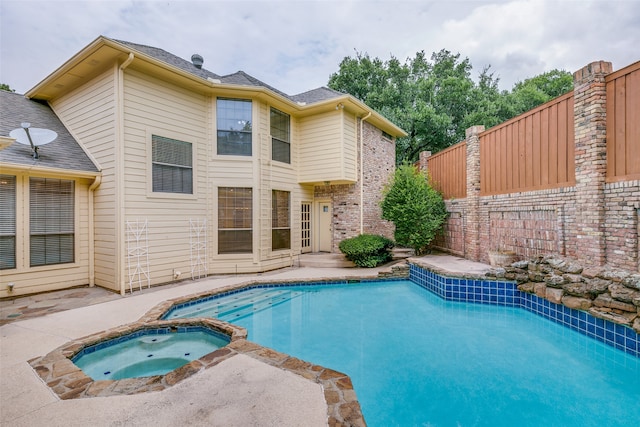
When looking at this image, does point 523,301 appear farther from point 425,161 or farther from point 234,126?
point 234,126

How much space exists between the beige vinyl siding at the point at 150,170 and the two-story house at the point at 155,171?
2 cm

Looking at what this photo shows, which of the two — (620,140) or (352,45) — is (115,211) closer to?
(620,140)

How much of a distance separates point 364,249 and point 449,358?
489 cm

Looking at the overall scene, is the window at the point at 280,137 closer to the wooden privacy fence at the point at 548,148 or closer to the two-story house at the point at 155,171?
the two-story house at the point at 155,171

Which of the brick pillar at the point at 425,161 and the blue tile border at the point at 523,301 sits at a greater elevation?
the brick pillar at the point at 425,161

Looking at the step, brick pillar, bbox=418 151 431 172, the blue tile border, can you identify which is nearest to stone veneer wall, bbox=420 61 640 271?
the blue tile border

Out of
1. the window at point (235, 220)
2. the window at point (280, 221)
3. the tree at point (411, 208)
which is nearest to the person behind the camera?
the window at point (235, 220)

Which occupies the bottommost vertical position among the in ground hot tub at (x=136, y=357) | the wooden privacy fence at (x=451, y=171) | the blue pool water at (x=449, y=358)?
the blue pool water at (x=449, y=358)

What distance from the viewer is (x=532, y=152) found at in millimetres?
6191

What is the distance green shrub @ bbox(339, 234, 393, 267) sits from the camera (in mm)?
8672

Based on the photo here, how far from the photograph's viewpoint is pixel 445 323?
5.10m

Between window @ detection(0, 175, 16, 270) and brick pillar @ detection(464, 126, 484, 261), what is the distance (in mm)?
10442

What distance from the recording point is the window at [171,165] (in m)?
6.69

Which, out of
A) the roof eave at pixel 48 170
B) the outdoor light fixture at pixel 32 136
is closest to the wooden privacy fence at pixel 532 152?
the roof eave at pixel 48 170
